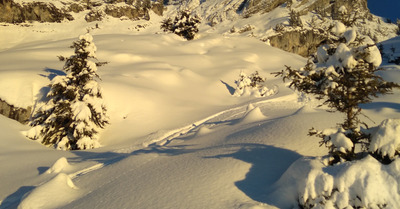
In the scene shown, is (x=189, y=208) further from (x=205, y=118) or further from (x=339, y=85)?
(x=205, y=118)

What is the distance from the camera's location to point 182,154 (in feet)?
25.2

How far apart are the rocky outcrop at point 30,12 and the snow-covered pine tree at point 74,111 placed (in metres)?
55.1

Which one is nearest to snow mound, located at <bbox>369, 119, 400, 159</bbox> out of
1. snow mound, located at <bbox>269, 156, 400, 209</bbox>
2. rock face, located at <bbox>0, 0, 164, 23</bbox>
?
snow mound, located at <bbox>269, 156, 400, 209</bbox>

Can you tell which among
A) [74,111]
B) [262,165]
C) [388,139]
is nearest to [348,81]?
[388,139]

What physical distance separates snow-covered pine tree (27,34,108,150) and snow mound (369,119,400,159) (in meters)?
11.8

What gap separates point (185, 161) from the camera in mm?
6715

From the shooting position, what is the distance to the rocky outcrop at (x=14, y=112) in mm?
13070

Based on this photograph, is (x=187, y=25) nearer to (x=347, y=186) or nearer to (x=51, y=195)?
(x=51, y=195)

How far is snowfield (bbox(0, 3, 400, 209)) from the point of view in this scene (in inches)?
177

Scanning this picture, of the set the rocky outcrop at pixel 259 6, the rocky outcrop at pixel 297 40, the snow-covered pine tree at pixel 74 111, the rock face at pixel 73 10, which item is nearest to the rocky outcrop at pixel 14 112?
the snow-covered pine tree at pixel 74 111

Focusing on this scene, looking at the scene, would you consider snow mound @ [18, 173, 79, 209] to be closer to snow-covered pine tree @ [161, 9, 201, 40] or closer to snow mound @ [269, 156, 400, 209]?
snow mound @ [269, 156, 400, 209]

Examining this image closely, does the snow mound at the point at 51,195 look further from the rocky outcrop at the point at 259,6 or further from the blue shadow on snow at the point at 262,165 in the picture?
the rocky outcrop at the point at 259,6

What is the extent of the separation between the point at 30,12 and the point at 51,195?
6686cm

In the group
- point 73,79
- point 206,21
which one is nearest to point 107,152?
point 73,79
